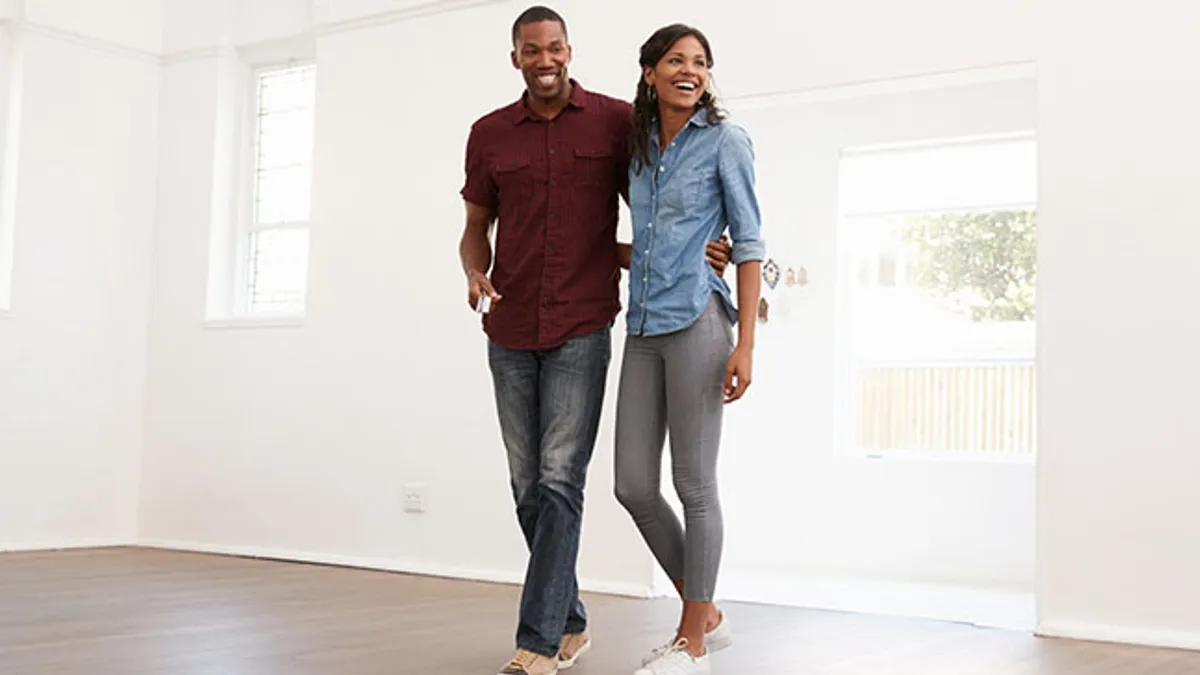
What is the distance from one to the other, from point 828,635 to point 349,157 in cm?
308

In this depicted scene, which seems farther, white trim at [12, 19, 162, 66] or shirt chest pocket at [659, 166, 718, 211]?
white trim at [12, 19, 162, 66]

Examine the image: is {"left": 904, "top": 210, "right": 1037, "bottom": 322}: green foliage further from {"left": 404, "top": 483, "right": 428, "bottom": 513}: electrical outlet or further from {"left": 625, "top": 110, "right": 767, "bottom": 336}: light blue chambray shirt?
{"left": 625, "top": 110, "right": 767, "bottom": 336}: light blue chambray shirt

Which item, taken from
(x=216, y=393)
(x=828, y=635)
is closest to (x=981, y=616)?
(x=828, y=635)

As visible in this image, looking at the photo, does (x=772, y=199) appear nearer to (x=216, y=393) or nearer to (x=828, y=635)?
(x=216, y=393)

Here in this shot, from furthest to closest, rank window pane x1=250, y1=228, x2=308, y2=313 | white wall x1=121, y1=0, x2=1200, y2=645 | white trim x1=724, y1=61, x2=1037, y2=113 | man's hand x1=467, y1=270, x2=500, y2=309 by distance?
window pane x1=250, y1=228, x2=308, y2=313
white trim x1=724, y1=61, x2=1037, y2=113
white wall x1=121, y1=0, x2=1200, y2=645
man's hand x1=467, y1=270, x2=500, y2=309

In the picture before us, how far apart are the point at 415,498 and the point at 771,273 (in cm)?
219

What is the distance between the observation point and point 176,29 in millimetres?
6672

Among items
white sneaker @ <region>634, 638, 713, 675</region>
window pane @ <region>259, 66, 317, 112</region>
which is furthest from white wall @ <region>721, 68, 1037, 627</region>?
white sneaker @ <region>634, 638, 713, 675</region>

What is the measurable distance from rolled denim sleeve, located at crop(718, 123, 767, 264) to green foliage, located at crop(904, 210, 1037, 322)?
12.7 ft

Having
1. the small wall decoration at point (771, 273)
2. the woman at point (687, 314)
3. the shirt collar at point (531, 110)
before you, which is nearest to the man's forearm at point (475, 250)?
the shirt collar at point (531, 110)

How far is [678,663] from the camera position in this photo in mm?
2883

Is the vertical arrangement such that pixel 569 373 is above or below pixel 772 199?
below

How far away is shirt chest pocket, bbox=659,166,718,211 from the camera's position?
291 centimetres

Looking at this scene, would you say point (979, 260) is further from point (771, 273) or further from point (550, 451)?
point (550, 451)
